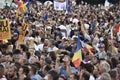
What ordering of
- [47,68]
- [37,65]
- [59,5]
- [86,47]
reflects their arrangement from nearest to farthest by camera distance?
[47,68] < [37,65] < [86,47] < [59,5]

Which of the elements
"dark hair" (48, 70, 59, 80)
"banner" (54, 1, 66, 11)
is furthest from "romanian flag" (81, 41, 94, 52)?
"banner" (54, 1, 66, 11)

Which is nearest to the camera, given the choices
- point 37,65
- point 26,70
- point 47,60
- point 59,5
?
point 26,70

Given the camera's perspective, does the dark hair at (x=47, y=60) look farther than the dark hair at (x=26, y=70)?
Yes

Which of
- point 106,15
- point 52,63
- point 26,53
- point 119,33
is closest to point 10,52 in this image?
point 26,53

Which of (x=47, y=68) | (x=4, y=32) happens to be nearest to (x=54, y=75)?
(x=47, y=68)

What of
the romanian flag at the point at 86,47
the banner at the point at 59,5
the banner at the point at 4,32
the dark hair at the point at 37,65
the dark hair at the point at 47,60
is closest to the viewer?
the dark hair at the point at 37,65

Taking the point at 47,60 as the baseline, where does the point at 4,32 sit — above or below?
above

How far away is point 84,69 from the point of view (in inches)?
337

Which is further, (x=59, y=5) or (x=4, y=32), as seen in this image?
(x=59, y=5)

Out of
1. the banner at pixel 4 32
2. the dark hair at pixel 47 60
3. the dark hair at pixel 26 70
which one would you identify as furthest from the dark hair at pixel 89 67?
the banner at pixel 4 32

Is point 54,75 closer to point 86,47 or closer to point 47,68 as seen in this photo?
point 47,68

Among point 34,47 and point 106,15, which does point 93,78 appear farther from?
point 106,15

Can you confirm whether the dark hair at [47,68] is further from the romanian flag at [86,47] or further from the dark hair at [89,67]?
the romanian flag at [86,47]

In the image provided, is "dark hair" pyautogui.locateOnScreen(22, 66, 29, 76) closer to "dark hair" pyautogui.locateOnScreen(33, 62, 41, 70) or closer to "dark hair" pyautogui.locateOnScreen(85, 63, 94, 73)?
"dark hair" pyautogui.locateOnScreen(33, 62, 41, 70)
